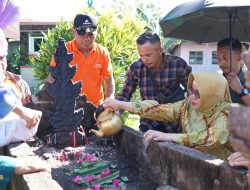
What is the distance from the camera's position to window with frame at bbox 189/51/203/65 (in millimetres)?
24084

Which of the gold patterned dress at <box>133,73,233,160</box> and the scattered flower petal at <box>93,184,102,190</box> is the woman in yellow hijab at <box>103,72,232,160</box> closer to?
the gold patterned dress at <box>133,73,233,160</box>

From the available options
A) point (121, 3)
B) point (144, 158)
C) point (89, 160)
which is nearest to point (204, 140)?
point (144, 158)

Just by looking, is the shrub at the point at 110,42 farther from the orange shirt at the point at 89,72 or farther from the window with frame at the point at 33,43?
the window with frame at the point at 33,43

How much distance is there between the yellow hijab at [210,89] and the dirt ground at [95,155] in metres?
0.67

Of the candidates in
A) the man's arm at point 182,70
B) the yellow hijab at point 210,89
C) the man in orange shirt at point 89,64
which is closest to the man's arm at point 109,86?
the man in orange shirt at point 89,64

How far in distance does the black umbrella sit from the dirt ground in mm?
1396

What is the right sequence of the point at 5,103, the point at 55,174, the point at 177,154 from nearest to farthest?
1. the point at 5,103
2. the point at 177,154
3. the point at 55,174

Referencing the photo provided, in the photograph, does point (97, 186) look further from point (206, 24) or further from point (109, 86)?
point (206, 24)

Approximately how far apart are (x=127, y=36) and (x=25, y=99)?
4.21 m

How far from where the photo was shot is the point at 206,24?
14.3 ft

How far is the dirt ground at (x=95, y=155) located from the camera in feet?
8.61

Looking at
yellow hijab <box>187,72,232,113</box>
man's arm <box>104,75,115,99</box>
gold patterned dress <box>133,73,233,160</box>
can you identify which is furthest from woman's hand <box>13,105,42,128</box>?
man's arm <box>104,75,115,99</box>

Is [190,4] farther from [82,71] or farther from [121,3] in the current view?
[121,3]

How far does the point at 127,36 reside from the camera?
23.6ft
